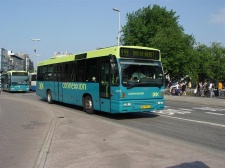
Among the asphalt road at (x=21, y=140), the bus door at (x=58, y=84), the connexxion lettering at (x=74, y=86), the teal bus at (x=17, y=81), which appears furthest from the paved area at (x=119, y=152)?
the teal bus at (x=17, y=81)

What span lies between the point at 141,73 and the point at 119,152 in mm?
6743

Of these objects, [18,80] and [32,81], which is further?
[32,81]

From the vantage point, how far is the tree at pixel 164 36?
50.0m

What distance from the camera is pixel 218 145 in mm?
8836

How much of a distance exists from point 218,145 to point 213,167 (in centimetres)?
263

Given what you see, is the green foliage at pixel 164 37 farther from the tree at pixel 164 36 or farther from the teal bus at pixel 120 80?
the teal bus at pixel 120 80

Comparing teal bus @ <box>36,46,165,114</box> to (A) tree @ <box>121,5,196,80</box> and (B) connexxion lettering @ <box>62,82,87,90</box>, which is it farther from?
(A) tree @ <box>121,5,196,80</box>

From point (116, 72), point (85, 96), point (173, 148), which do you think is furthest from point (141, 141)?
point (85, 96)

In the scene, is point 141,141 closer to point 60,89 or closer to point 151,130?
point 151,130

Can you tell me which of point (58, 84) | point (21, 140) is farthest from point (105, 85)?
point (58, 84)

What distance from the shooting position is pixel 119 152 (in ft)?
24.3

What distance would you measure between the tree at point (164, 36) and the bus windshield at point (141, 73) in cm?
3493

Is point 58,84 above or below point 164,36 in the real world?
below

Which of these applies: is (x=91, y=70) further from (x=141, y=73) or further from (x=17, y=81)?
(x=17, y=81)
